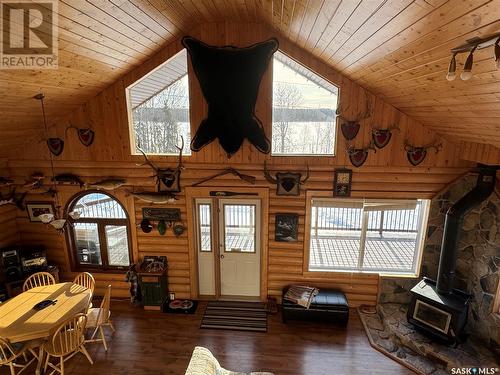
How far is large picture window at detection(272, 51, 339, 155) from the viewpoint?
458 centimetres

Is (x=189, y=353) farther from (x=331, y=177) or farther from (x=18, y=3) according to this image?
(x=18, y=3)

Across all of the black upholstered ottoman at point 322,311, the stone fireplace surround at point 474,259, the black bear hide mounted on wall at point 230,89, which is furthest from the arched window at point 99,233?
the stone fireplace surround at point 474,259

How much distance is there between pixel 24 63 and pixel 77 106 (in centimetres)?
184

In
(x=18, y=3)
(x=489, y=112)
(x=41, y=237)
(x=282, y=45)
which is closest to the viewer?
(x=18, y=3)

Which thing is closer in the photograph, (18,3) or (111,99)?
(18,3)

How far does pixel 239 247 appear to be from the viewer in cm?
532

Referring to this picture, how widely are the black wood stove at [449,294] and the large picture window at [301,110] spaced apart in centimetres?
203

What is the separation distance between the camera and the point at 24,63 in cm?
301

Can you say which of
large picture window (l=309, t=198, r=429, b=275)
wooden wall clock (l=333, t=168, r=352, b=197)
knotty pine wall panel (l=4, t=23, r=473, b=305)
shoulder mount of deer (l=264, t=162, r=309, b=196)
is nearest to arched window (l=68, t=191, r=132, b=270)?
knotty pine wall panel (l=4, t=23, r=473, b=305)

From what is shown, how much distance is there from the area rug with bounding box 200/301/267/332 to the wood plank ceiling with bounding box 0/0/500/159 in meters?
4.02

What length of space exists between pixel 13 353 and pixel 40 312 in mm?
486

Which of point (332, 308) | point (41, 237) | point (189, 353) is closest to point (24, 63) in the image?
point (41, 237)

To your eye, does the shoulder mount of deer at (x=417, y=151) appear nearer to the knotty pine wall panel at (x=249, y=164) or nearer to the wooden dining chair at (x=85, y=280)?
the knotty pine wall panel at (x=249, y=164)

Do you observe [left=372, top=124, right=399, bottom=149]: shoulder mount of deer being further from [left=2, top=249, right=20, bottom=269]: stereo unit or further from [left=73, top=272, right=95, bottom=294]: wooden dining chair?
[left=2, top=249, right=20, bottom=269]: stereo unit
